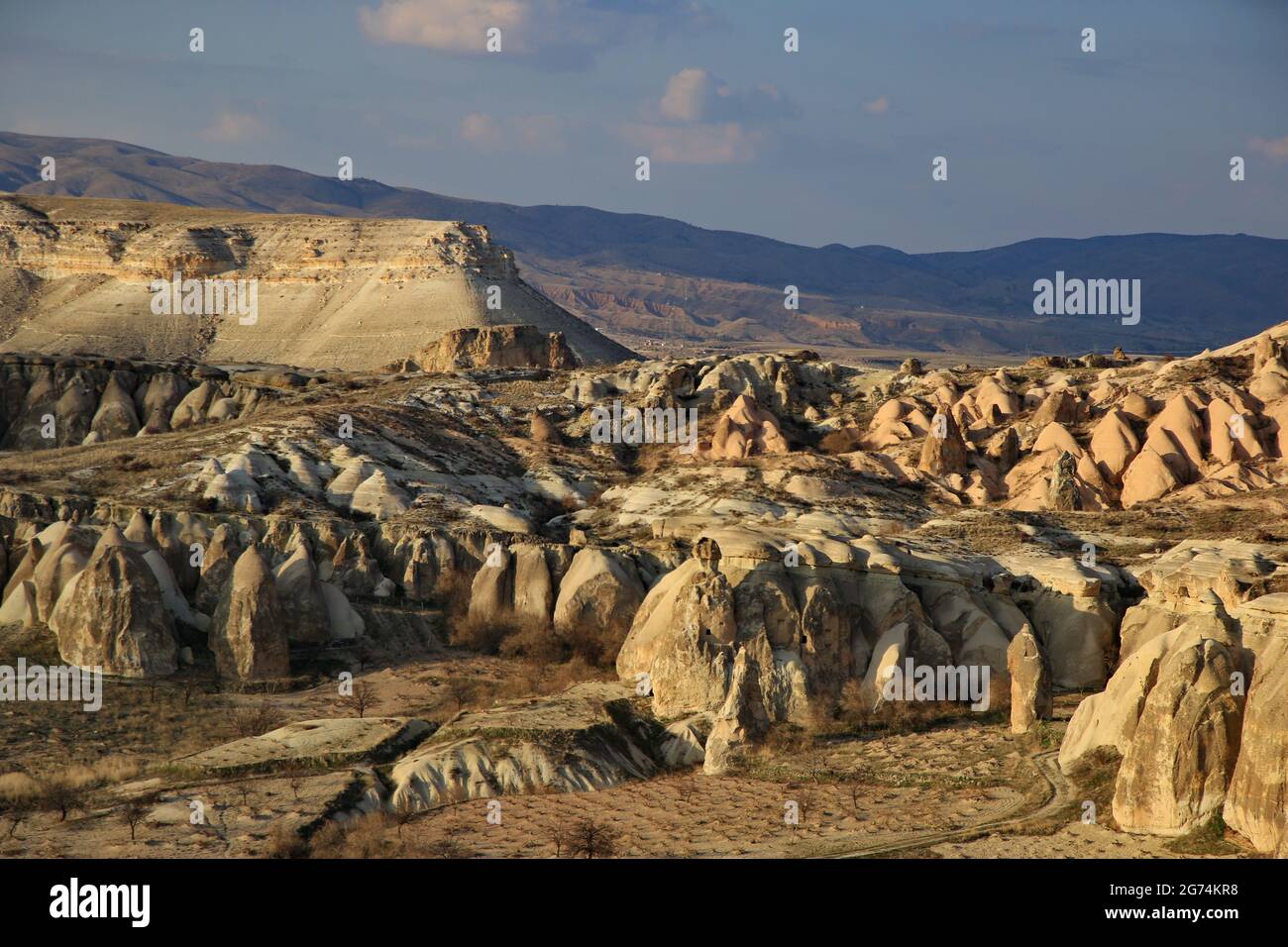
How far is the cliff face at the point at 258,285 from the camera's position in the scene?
117000mm

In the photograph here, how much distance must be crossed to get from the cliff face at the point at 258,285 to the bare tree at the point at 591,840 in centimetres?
8505

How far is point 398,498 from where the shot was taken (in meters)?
53.8

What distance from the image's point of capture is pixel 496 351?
101 metres

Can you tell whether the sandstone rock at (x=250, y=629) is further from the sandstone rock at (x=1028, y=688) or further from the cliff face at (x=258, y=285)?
the cliff face at (x=258, y=285)

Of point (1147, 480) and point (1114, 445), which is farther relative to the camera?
point (1114, 445)

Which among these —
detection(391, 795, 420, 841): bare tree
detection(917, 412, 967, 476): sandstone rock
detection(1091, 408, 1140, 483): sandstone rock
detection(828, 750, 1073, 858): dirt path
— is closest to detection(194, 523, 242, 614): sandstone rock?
detection(391, 795, 420, 841): bare tree

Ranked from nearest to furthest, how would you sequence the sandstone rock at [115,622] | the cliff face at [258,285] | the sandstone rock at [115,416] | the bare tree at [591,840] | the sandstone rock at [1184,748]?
the sandstone rock at [1184,748] < the bare tree at [591,840] < the sandstone rock at [115,622] < the sandstone rock at [115,416] < the cliff face at [258,285]

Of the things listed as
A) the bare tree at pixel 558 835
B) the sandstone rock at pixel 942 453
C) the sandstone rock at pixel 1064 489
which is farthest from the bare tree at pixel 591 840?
the sandstone rock at pixel 942 453

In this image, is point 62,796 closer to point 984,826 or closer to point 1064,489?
point 984,826

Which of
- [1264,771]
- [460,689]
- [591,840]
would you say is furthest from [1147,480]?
[591,840]

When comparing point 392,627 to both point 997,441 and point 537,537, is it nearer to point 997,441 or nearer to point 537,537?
point 537,537

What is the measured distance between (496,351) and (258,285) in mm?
37034

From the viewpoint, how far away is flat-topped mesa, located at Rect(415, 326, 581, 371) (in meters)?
100
